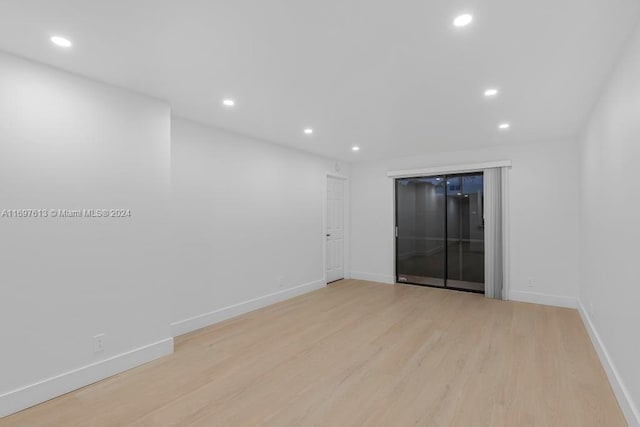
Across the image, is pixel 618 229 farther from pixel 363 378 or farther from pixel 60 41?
pixel 60 41

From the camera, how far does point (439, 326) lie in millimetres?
3910

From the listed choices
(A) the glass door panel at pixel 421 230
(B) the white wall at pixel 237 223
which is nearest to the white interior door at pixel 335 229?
(B) the white wall at pixel 237 223

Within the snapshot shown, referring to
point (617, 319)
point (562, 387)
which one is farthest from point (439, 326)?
point (617, 319)

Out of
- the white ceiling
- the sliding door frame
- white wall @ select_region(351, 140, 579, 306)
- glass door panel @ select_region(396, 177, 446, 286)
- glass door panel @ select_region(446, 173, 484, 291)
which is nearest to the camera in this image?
the white ceiling

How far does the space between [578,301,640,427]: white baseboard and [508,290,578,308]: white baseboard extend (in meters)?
1.28

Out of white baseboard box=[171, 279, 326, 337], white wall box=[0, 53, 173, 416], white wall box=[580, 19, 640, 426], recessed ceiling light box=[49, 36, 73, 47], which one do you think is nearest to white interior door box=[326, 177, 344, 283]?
white baseboard box=[171, 279, 326, 337]

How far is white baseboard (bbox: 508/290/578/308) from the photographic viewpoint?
4.61 m

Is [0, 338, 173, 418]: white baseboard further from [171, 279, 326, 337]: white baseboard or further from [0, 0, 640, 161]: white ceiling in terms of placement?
[0, 0, 640, 161]: white ceiling

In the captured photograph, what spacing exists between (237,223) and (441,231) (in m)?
3.81

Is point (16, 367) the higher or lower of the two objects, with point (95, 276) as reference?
lower

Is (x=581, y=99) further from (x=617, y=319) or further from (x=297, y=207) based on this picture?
(x=297, y=207)

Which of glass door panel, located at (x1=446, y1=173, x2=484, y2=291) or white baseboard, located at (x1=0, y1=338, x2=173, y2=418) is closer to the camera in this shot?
white baseboard, located at (x1=0, y1=338, x2=173, y2=418)

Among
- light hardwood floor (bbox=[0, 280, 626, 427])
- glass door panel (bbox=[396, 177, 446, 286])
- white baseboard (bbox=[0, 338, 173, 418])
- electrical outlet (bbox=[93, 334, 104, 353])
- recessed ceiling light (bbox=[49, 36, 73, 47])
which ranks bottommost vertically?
light hardwood floor (bbox=[0, 280, 626, 427])

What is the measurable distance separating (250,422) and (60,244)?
6.71 ft
